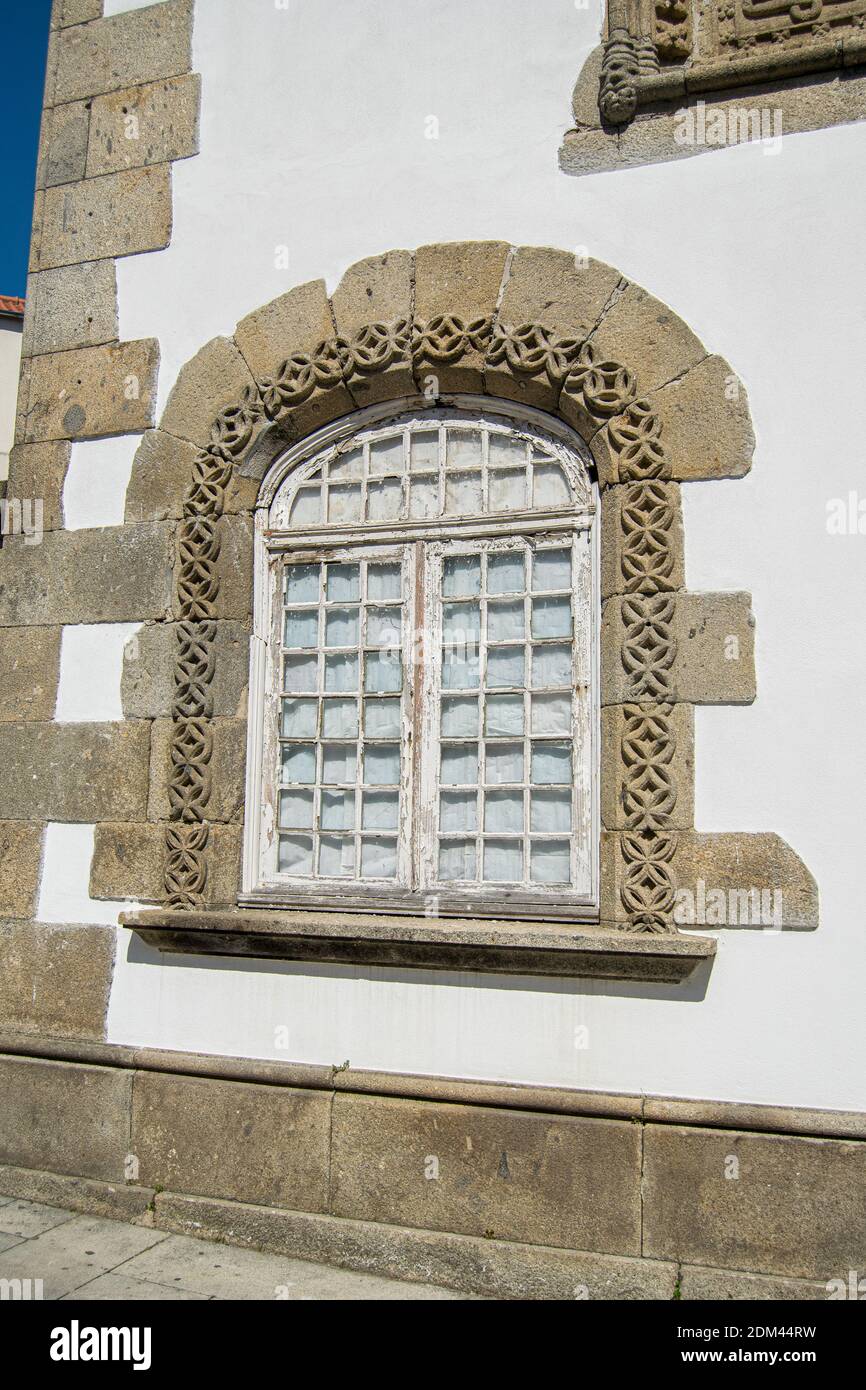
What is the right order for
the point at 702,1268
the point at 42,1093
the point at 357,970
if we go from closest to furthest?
the point at 702,1268
the point at 357,970
the point at 42,1093

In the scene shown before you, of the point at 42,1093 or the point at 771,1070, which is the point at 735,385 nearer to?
the point at 771,1070

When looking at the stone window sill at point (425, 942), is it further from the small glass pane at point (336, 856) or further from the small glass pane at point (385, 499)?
the small glass pane at point (385, 499)

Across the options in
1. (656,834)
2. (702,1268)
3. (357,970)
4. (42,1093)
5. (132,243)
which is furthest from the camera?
(132,243)

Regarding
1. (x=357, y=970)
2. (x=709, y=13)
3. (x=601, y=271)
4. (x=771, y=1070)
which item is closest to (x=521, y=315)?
(x=601, y=271)

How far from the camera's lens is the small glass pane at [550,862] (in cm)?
400

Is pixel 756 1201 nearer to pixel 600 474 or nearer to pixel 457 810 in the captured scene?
pixel 457 810

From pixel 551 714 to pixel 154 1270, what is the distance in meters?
2.22

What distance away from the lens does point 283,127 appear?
15.1 feet

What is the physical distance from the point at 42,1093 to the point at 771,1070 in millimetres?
2648

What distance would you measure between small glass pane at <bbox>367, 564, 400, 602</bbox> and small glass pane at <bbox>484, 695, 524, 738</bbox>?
568mm

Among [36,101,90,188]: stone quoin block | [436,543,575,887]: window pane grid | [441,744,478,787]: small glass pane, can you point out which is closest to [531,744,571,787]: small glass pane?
[436,543,575,887]: window pane grid

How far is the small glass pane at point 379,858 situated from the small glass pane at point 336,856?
1.9 inches

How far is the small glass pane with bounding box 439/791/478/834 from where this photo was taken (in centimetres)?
414

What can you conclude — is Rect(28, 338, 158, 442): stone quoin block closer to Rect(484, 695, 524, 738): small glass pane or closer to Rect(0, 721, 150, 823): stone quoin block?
Rect(0, 721, 150, 823): stone quoin block
